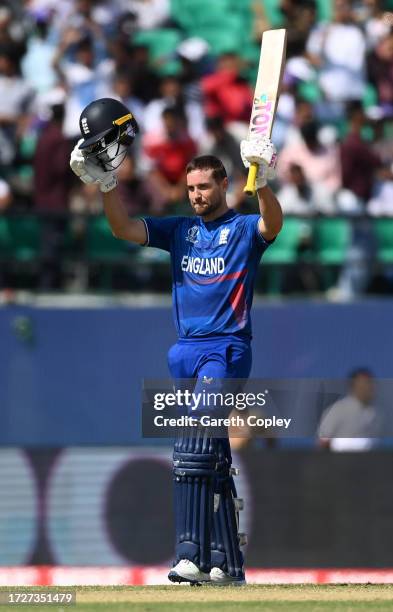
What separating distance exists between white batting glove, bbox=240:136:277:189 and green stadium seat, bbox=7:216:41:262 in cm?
660

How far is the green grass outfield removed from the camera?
246 inches

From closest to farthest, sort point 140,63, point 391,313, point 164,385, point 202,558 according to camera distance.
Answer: point 202,558 → point 164,385 → point 391,313 → point 140,63

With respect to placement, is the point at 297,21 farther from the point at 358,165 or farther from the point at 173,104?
the point at 358,165

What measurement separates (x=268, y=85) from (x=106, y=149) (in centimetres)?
90

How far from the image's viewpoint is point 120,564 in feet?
35.2

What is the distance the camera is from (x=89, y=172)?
7.27 meters

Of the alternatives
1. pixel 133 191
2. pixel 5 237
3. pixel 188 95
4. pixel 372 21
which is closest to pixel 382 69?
pixel 372 21

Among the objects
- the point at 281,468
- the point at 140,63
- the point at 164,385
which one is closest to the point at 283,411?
the point at 164,385

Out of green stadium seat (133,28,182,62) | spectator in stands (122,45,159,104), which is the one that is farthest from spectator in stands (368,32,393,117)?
spectator in stands (122,45,159,104)

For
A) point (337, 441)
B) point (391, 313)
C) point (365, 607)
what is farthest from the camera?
point (391, 313)

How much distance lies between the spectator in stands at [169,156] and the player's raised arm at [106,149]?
638 cm

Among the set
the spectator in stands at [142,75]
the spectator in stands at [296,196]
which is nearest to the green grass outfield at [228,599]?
the spectator in stands at [296,196]

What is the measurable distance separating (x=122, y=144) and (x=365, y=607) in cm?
259

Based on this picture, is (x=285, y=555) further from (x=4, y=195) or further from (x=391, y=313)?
(x=4, y=195)
